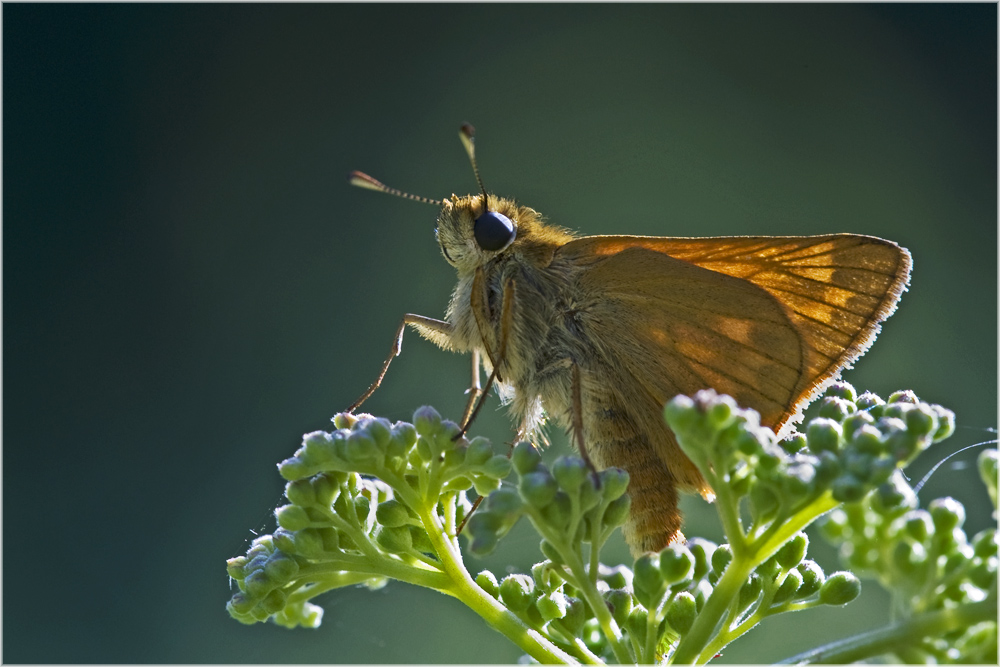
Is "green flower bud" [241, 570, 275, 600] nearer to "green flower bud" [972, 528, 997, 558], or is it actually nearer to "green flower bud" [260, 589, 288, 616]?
"green flower bud" [260, 589, 288, 616]

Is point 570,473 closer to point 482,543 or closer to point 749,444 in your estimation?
point 482,543

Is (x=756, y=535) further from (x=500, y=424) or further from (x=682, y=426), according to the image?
(x=500, y=424)

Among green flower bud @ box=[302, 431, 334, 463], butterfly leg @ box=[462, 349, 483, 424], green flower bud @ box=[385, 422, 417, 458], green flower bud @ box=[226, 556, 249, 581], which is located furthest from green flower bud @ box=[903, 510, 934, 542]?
green flower bud @ box=[226, 556, 249, 581]

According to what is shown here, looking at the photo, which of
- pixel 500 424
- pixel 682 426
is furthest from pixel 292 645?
pixel 682 426

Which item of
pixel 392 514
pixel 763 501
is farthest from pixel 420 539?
pixel 763 501

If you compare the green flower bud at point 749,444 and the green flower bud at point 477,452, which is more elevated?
the green flower bud at point 477,452

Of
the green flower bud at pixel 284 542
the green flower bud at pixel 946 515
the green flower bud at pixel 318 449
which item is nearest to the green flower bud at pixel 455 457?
the green flower bud at pixel 318 449

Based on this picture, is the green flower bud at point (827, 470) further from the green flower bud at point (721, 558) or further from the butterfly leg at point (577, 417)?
the butterfly leg at point (577, 417)
